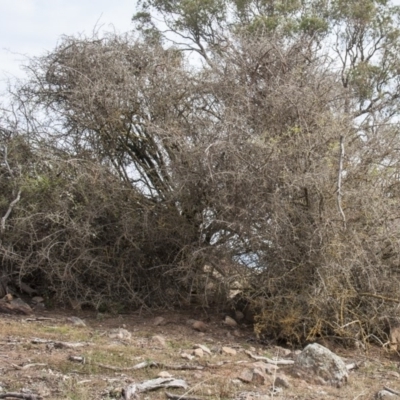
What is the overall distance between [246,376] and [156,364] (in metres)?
0.81

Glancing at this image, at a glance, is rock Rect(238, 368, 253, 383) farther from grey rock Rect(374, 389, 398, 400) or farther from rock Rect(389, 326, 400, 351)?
rock Rect(389, 326, 400, 351)

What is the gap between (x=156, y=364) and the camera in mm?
5289

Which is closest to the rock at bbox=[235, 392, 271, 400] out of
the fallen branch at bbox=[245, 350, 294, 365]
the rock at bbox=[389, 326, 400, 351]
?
the fallen branch at bbox=[245, 350, 294, 365]

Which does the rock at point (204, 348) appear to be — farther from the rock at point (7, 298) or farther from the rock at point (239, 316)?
the rock at point (7, 298)

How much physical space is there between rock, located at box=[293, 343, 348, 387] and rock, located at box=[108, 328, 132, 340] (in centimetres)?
202

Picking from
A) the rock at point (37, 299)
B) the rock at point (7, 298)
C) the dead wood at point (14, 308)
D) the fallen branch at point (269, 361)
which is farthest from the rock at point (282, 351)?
the rock at point (7, 298)

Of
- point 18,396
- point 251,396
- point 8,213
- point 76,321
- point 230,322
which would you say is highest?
point 8,213

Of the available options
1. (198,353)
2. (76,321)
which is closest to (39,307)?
(76,321)

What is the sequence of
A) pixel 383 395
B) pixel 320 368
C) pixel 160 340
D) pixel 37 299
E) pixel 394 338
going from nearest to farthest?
pixel 383 395
pixel 320 368
pixel 160 340
pixel 394 338
pixel 37 299

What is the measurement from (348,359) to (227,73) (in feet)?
14.1

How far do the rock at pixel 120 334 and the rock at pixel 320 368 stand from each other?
6.63 ft

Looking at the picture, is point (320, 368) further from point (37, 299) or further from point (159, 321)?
point (37, 299)

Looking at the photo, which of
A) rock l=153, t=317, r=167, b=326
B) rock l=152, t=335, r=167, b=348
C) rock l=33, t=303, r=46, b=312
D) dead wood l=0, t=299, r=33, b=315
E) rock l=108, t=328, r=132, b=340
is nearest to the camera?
rock l=152, t=335, r=167, b=348

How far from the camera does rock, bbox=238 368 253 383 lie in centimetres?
494
